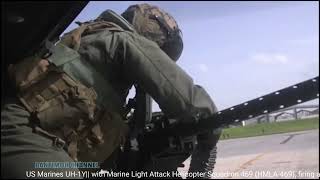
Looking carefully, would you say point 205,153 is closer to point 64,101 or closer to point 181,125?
point 181,125

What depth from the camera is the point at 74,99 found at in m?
2.48

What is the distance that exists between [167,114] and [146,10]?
0.74 meters

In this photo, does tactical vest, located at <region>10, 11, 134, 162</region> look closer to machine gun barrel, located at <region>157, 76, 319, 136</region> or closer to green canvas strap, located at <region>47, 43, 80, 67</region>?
green canvas strap, located at <region>47, 43, 80, 67</region>

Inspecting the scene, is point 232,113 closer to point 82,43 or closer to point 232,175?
point 82,43

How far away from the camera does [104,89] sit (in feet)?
8.84

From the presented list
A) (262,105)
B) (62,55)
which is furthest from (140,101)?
(262,105)

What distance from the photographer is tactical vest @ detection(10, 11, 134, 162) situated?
7.97 ft

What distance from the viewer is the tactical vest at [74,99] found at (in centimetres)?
243

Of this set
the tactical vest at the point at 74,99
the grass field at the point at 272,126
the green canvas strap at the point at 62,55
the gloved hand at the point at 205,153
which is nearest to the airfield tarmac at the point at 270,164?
the grass field at the point at 272,126

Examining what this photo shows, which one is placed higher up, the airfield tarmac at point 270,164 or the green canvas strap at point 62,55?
the green canvas strap at point 62,55

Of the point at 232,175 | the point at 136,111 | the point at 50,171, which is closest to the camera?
the point at 50,171

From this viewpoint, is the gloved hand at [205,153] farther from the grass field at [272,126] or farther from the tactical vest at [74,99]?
the tactical vest at [74,99]

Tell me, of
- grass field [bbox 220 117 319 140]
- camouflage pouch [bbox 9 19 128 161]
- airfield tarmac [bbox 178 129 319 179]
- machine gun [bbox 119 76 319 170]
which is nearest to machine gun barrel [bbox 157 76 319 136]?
machine gun [bbox 119 76 319 170]

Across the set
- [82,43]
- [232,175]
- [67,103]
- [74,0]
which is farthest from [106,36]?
[232,175]
